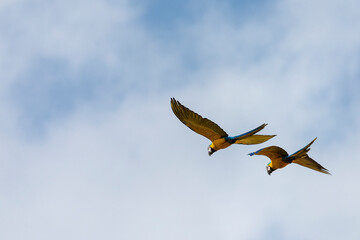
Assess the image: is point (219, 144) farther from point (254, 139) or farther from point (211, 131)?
point (254, 139)

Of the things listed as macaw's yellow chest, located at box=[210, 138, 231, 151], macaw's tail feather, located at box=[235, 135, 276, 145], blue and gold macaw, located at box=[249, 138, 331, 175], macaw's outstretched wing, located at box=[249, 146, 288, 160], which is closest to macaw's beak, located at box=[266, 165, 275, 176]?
blue and gold macaw, located at box=[249, 138, 331, 175]

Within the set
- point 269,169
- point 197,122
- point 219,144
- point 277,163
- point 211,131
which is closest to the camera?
point 197,122

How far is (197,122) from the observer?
30531mm

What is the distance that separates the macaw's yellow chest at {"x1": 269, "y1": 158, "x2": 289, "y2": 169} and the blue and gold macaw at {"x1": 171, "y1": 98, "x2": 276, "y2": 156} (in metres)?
1.97

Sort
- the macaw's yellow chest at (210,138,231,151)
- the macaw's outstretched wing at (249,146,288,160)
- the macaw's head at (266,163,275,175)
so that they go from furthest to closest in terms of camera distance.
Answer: the macaw's head at (266,163,275,175) → the macaw's outstretched wing at (249,146,288,160) → the macaw's yellow chest at (210,138,231,151)

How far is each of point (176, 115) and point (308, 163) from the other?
9476 millimetres

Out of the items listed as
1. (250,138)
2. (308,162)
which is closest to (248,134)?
(250,138)

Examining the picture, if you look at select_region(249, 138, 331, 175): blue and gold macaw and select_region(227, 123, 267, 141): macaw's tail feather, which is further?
select_region(249, 138, 331, 175): blue and gold macaw

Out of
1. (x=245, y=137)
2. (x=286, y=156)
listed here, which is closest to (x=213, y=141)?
(x=245, y=137)

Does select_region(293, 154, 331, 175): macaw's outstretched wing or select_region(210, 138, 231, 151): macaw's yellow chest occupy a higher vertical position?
select_region(210, 138, 231, 151): macaw's yellow chest

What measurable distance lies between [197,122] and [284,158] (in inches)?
247

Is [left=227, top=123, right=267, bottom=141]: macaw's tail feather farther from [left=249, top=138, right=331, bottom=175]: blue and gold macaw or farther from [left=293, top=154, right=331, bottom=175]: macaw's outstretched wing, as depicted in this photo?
[left=293, top=154, right=331, bottom=175]: macaw's outstretched wing

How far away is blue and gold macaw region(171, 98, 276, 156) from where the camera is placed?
98.5 feet

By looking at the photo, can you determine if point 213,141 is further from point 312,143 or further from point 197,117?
point 312,143
